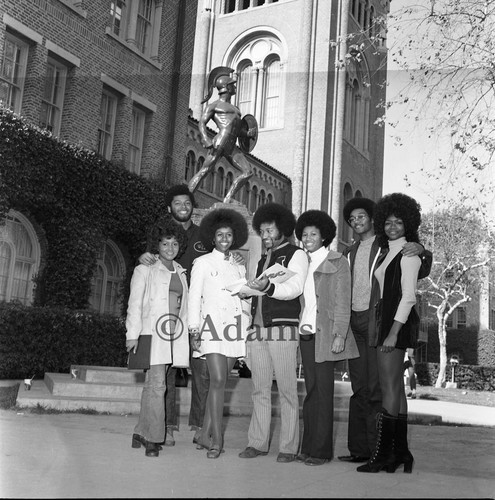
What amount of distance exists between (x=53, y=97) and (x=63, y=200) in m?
2.85

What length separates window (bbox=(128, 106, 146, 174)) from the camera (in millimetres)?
19281

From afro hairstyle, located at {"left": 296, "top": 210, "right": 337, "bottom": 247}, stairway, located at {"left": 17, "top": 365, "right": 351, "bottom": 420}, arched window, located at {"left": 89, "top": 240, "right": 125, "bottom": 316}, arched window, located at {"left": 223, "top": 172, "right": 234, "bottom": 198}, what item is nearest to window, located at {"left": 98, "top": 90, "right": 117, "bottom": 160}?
arched window, located at {"left": 89, "top": 240, "right": 125, "bottom": 316}

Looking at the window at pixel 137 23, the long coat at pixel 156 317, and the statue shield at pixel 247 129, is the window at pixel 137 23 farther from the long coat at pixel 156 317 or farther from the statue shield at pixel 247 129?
the long coat at pixel 156 317

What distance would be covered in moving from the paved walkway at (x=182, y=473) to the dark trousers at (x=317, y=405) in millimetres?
172

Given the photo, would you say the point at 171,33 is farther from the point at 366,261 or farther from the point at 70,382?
the point at 366,261

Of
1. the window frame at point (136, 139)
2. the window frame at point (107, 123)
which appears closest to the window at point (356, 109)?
the window frame at point (136, 139)

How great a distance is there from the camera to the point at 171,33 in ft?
67.8

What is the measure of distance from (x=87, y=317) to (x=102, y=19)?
29.2 feet

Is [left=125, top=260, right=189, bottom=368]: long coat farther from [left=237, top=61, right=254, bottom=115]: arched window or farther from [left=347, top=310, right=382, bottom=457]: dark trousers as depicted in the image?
[left=237, top=61, right=254, bottom=115]: arched window

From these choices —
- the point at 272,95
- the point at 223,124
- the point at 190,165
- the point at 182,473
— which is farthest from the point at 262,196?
the point at 182,473

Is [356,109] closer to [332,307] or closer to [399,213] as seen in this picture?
[399,213]

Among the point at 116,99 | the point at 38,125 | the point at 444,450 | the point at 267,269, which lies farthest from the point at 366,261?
the point at 116,99

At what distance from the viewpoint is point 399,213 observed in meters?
5.16

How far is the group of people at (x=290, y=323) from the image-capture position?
488 centimetres
